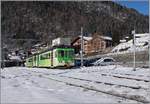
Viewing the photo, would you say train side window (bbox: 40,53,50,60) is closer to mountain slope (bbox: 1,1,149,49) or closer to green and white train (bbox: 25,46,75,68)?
green and white train (bbox: 25,46,75,68)

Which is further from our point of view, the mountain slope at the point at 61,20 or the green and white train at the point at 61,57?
the mountain slope at the point at 61,20

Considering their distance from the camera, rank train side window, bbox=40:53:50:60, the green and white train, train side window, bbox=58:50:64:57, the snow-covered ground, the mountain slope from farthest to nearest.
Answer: the mountain slope → train side window, bbox=40:53:50:60 → the green and white train → train side window, bbox=58:50:64:57 → the snow-covered ground

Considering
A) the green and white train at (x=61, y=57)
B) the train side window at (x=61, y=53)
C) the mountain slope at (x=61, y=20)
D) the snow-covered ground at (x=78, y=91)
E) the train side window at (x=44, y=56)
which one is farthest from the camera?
the mountain slope at (x=61, y=20)

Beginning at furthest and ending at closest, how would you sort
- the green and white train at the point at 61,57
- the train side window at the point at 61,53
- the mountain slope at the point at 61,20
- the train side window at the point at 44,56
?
the mountain slope at the point at 61,20 → the train side window at the point at 44,56 → the green and white train at the point at 61,57 → the train side window at the point at 61,53

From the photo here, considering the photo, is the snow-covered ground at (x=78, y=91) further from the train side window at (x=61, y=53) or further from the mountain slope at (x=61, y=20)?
the mountain slope at (x=61, y=20)

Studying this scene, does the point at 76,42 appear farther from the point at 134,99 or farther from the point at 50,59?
the point at 134,99

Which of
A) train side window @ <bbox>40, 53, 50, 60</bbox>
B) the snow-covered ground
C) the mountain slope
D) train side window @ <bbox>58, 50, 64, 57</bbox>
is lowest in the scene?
the snow-covered ground

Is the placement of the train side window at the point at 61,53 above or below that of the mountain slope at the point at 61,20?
below

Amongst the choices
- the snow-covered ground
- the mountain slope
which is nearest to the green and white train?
the snow-covered ground

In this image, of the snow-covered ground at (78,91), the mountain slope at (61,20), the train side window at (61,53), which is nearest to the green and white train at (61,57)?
the train side window at (61,53)


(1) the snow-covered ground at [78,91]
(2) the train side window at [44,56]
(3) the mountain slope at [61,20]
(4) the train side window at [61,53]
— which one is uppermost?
(3) the mountain slope at [61,20]

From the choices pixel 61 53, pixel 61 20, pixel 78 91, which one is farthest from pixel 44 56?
pixel 61 20

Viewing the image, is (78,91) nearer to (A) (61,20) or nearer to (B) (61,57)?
(B) (61,57)

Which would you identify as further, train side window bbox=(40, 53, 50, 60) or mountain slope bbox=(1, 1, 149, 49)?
mountain slope bbox=(1, 1, 149, 49)
